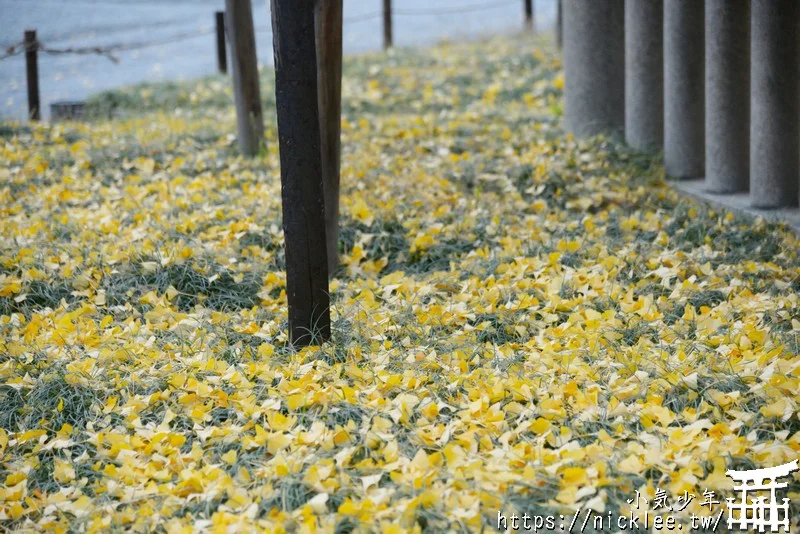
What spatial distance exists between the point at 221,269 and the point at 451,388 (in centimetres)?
191

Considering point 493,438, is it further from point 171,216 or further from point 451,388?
point 171,216

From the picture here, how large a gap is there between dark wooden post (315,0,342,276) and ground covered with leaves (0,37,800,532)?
49cm

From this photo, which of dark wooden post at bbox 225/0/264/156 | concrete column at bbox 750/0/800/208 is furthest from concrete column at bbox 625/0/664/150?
dark wooden post at bbox 225/0/264/156

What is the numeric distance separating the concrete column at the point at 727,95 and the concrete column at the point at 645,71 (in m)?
0.86

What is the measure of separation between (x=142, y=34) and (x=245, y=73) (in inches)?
334

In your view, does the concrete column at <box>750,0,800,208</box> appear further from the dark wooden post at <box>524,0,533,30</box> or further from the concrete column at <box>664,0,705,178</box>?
the dark wooden post at <box>524,0,533,30</box>

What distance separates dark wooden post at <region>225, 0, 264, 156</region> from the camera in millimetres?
6988

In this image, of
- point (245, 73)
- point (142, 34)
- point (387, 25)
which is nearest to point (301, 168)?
point (245, 73)

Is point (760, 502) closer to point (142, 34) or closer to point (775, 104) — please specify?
point (775, 104)

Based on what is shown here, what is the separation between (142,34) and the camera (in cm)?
1473

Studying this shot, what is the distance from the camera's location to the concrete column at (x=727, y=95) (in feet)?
19.3

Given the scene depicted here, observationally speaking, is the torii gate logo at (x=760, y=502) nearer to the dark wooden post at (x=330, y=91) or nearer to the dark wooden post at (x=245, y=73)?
the dark wooden post at (x=330, y=91)

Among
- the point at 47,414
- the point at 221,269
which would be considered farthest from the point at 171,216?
the point at 47,414

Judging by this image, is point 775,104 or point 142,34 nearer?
point 775,104
